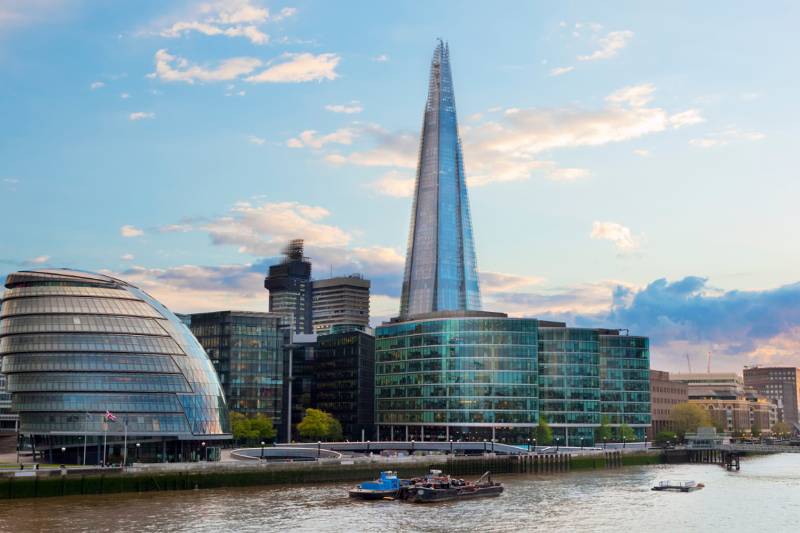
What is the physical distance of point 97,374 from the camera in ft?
400

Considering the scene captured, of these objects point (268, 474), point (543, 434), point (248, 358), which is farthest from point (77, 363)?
point (543, 434)

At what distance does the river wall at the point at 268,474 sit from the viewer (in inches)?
3797

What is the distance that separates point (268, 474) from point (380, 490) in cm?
1731

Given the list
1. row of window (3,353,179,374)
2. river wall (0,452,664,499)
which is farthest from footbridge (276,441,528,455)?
row of window (3,353,179,374)

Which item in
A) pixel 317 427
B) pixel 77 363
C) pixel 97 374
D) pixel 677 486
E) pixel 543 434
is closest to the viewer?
pixel 677 486

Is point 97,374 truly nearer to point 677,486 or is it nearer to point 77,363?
point 77,363

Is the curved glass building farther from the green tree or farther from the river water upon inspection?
the green tree

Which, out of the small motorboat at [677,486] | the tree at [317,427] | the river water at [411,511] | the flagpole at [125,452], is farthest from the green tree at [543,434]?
the flagpole at [125,452]

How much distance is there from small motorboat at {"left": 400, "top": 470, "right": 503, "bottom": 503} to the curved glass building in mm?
31479

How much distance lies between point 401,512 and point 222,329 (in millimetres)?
94908

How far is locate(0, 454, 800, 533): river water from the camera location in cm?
8206

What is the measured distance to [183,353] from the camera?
427 ft

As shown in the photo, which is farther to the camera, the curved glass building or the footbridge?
the footbridge

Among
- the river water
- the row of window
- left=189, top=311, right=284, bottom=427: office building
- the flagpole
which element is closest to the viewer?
the river water
